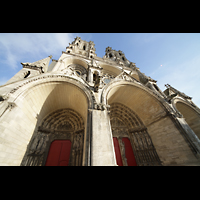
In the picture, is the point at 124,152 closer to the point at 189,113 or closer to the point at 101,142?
the point at 101,142

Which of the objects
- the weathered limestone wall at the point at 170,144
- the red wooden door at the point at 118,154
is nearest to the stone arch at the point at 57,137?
the red wooden door at the point at 118,154

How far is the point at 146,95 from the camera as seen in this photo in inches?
271

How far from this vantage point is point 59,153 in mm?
5184

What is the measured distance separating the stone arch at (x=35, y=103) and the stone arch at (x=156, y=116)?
189 cm

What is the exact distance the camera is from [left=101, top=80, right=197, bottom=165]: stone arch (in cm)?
488

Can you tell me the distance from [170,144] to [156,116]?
1945mm

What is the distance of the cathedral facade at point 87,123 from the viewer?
3.36m

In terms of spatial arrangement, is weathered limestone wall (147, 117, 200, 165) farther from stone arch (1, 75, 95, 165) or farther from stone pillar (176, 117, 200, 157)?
stone arch (1, 75, 95, 165)

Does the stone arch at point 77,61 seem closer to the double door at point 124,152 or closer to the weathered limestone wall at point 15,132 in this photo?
the weathered limestone wall at point 15,132

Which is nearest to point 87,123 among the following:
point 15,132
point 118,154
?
point 15,132

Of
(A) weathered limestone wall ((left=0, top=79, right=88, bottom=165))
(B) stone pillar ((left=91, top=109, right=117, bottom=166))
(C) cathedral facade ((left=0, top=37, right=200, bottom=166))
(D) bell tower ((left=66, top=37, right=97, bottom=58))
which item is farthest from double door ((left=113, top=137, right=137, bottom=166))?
(D) bell tower ((left=66, top=37, right=97, bottom=58))
